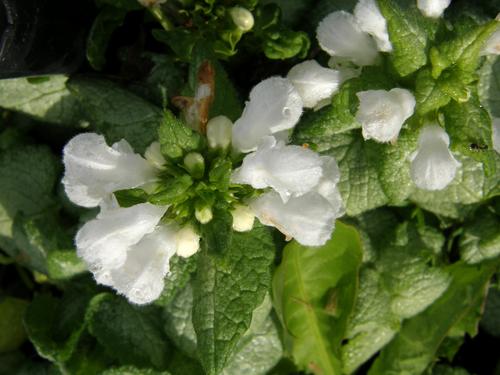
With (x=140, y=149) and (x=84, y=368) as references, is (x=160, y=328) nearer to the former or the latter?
(x=84, y=368)

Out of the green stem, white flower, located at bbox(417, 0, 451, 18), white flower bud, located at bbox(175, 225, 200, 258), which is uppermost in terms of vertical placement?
white flower, located at bbox(417, 0, 451, 18)

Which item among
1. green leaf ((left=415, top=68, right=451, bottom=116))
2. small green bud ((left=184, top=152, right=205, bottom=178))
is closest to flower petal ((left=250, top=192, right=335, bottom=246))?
small green bud ((left=184, top=152, right=205, bottom=178))

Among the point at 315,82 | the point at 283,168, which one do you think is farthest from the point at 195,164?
the point at 315,82

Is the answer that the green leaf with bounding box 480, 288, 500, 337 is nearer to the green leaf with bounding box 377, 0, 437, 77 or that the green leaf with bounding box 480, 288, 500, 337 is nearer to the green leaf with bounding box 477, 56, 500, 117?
the green leaf with bounding box 477, 56, 500, 117

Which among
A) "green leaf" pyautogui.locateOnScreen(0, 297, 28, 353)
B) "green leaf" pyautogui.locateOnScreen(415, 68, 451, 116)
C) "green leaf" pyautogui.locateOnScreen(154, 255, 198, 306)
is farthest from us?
"green leaf" pyautogui.locateOnScreen(0, 297, 28, 353)

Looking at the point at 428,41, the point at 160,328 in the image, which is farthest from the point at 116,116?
the point at 428,41
